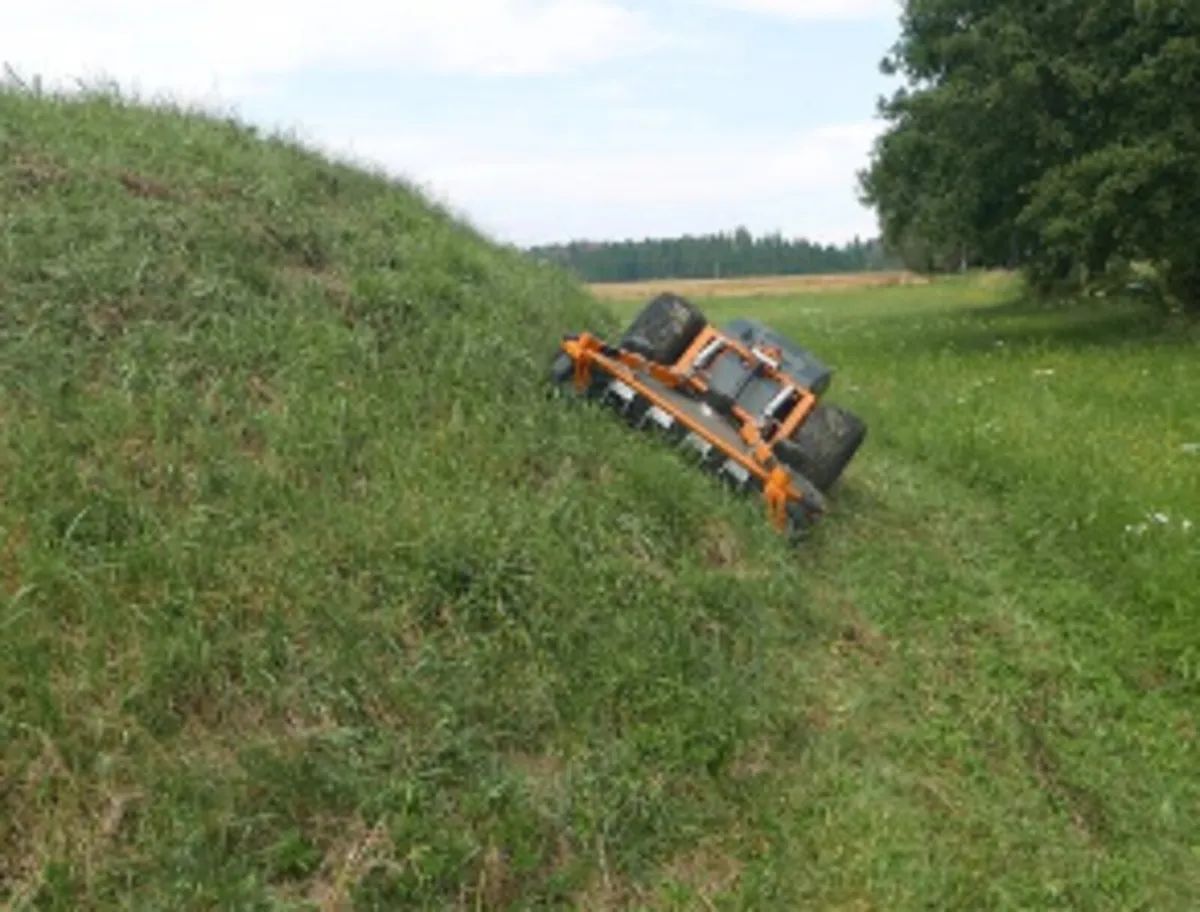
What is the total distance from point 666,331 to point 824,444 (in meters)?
1.18

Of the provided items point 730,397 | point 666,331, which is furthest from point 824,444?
point 666,331

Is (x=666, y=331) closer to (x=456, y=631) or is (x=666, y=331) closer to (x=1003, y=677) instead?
(x=1003, y=677)

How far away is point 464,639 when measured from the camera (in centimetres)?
437

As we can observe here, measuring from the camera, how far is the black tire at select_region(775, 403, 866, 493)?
7.05 meters

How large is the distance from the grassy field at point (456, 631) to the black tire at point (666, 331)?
68 centimetres

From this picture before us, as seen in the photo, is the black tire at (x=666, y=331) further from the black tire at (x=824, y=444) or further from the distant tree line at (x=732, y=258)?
the distant tree line at (x=732, y=258)

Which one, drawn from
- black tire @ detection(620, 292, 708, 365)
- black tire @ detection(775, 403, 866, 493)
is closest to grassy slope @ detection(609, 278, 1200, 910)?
black tire @ detection(775, 403, 866, 493)

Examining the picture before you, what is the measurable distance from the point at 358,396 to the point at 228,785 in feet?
8.12

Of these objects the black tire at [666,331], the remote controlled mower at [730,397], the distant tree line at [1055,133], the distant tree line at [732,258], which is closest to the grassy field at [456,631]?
the remote controlled mower at [730,397]

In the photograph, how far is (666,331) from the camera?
24.5 feet

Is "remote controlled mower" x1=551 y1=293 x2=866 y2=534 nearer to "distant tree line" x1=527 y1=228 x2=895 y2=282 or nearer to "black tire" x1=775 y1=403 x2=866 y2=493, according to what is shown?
"black tire" x1=775 y1=403 x2=866 y2=493

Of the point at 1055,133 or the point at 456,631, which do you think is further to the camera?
the point at 1055,133

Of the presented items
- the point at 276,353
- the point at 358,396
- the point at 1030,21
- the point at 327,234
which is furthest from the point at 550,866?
the point at 1030,21

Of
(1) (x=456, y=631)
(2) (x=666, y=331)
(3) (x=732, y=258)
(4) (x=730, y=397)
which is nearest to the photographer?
(1) (x=456, y=631)
